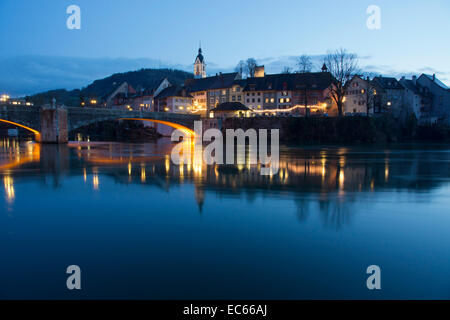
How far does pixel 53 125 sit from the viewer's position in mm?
46375

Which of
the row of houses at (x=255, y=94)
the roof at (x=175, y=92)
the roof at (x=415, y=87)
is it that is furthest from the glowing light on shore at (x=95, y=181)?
the roof at (x=175, y=92)

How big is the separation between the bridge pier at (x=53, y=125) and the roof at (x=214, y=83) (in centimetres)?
4419

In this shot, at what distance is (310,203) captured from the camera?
11.4 metres

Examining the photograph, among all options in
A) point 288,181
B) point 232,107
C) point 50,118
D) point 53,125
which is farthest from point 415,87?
point 288,181

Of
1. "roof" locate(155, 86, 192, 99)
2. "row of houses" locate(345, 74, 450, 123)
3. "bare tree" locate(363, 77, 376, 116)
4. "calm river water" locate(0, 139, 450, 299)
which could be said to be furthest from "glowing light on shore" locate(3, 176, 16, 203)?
"roof" locate(155, 86, 192, 99)

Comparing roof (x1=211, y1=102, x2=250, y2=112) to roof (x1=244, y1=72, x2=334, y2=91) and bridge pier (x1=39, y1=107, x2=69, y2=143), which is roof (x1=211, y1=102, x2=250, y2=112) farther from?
bridge pier (x1=39, y1=107, x2=69, y2=143)

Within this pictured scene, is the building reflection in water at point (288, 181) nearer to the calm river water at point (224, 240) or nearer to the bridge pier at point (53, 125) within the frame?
the calm river water at point (224, 240)

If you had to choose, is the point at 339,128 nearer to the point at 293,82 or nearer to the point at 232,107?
the point at 293,82

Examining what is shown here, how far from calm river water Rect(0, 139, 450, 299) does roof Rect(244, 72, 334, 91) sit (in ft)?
199

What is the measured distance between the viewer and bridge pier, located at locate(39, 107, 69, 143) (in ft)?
148
